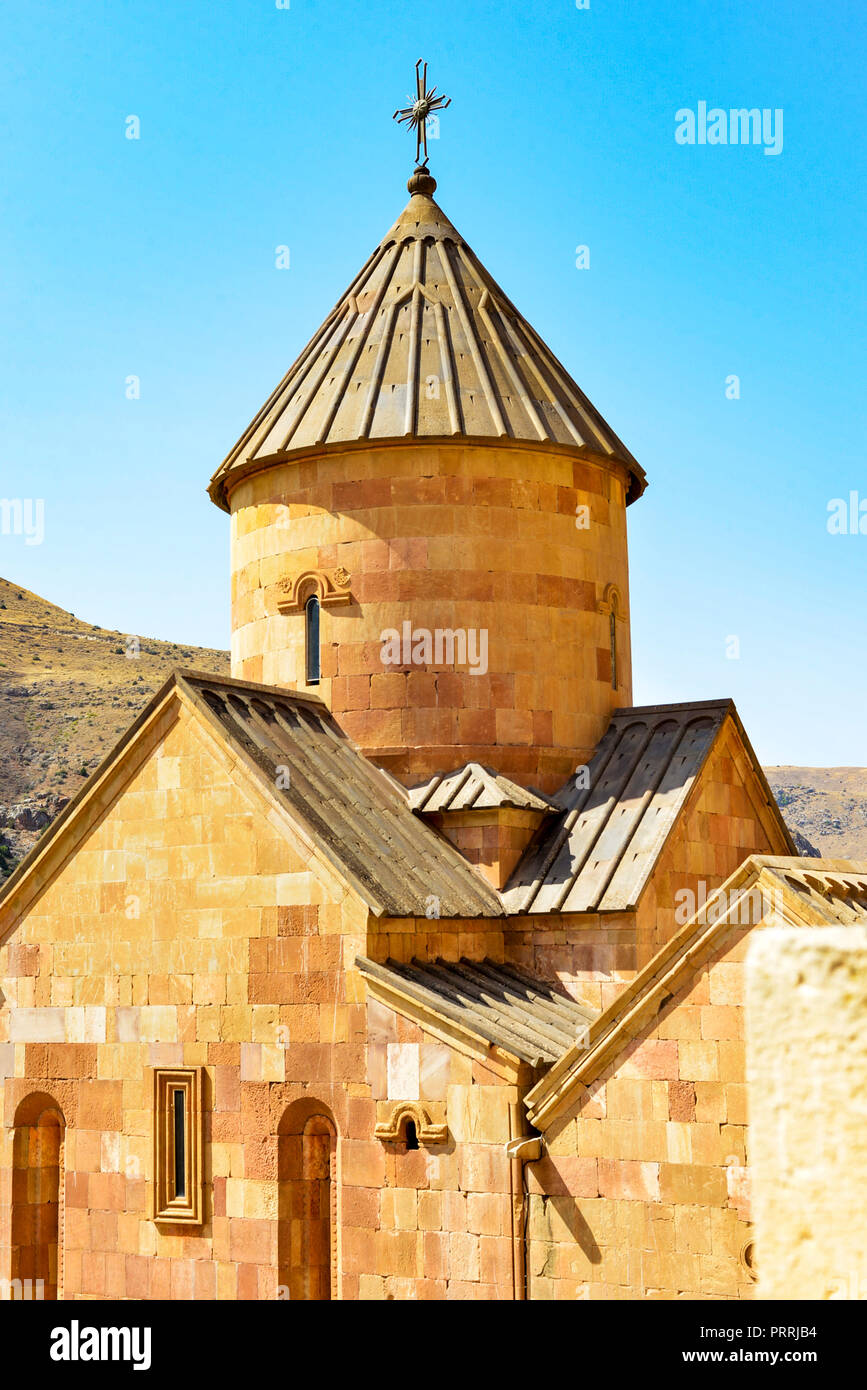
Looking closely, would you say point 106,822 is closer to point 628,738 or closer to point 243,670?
point 243,670

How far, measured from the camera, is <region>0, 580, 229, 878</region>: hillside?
54.2 m

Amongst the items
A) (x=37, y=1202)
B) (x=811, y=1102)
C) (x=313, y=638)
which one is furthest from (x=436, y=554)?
(x=811, y=1102)

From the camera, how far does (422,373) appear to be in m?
15.4

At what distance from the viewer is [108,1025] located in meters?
13.0

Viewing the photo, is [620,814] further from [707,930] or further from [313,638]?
[707,930]

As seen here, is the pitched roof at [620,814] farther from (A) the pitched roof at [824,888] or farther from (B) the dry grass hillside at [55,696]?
(B) the dry grass hillside at [55,696]

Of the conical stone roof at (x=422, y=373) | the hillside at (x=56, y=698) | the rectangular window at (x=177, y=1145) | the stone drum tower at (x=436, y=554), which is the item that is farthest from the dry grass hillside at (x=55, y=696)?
the rectangular window at (x=177, y=1145)

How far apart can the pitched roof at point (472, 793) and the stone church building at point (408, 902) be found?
5 centimetres

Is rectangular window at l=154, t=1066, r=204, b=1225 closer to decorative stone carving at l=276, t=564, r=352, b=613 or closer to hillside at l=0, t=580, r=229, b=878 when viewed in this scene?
decorative stone carving at l=276, t=564, r=352, b=613

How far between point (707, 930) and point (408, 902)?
3.32m

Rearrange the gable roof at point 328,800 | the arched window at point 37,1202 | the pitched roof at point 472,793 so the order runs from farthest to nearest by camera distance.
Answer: the pitched roof at point 472,793
the arched window at point 37,1202
the gable roof at point 328,800

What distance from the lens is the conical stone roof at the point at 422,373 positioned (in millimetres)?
14969
